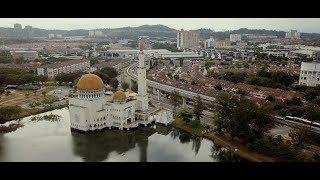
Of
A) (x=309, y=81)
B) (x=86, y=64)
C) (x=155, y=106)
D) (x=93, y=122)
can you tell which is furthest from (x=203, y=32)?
(x=93, y=122)

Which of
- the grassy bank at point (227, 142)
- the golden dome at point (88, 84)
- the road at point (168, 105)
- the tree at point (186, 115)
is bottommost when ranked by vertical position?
the road at point (168, 105)

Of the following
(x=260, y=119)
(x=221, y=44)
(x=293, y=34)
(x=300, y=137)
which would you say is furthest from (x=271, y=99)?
(x=293, y=34)

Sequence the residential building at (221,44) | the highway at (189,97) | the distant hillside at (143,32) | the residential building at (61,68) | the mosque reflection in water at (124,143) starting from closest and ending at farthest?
the mosque reflection in water at (124,143)
the highway at (189,97)
the residential building at (61,68)
the residential building at (221,44)
the distant hillside at (143,32)

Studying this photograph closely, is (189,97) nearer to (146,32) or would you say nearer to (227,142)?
(227,142)

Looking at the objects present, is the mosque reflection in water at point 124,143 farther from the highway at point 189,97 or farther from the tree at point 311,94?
the tree at point 311,94

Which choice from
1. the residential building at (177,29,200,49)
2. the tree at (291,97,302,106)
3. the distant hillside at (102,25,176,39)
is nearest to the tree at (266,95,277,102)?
the tree at (291,97,302,106)

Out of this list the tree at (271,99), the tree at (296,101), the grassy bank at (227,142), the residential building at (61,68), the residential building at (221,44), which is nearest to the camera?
the grassy bank at (227,142)

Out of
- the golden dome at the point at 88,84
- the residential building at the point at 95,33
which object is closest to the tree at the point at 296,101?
the golden dome at the point at 88,84
